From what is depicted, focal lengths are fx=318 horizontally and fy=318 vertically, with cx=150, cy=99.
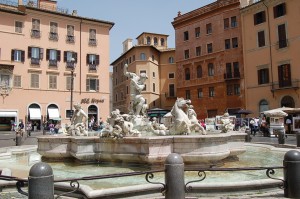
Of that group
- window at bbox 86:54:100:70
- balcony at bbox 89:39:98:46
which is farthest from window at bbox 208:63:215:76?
balcony at bbox 89:39:98:46

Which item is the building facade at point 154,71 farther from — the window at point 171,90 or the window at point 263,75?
Result: the window at point 263,75

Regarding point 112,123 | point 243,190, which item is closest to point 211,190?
point 243,190

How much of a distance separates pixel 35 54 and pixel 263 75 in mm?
27363

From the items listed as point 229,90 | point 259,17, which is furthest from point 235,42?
point 229,90

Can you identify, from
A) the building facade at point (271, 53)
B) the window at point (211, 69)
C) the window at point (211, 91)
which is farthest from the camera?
the window at point (211, 69)

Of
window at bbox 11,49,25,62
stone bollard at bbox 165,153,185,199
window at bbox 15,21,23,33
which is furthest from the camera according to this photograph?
window at bbox 15,21,23,33

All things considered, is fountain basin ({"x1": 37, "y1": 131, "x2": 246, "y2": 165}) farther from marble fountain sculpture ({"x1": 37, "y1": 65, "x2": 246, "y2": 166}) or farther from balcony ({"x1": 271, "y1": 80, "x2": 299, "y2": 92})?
balcony ({"x1": 271, "y1": 80, "x2": 299, "y2": 92})

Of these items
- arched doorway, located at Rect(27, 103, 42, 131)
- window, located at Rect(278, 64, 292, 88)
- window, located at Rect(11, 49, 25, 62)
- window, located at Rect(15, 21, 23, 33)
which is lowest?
arched doorway, located at Rect(27, 103, 42, 131)

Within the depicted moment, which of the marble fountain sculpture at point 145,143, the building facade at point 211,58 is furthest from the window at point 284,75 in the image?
the marble fountain sculpture at point 145,143

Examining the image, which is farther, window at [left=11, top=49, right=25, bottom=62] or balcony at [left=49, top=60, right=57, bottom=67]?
balcony at [left=49, top=60, right=57, bottom=67]

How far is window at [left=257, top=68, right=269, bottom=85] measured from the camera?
Result: 3584 cm

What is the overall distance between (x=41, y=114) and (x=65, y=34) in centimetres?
1100

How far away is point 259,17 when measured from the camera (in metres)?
37.1

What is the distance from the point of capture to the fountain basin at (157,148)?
8.20 metres
